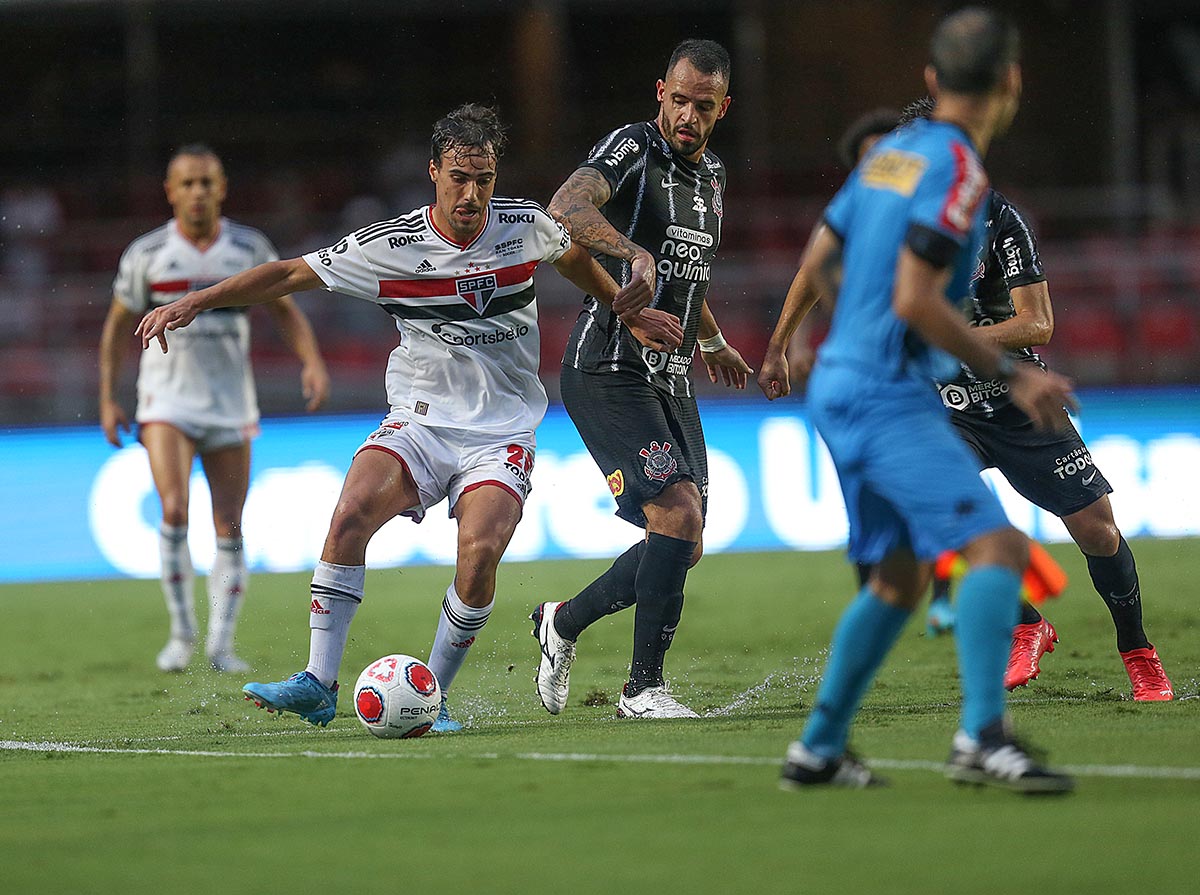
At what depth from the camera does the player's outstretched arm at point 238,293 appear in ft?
19.8

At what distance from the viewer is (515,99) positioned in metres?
22.0

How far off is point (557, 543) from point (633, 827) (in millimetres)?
9103

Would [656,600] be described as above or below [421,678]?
above

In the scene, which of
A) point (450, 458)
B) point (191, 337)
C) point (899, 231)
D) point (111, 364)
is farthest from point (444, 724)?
point (111, 364)

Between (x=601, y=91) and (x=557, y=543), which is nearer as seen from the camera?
(x=557, y=543)

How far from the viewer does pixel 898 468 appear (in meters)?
4.20

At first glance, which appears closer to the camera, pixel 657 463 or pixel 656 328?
pixel 656 328

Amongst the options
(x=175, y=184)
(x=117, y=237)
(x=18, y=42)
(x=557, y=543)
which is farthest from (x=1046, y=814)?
(x=18, y=42)

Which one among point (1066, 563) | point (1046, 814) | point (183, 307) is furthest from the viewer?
point (1066, 563)

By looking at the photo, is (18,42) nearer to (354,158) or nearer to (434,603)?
(354,158)

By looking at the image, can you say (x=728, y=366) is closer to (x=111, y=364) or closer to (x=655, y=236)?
(x=655, y=236)

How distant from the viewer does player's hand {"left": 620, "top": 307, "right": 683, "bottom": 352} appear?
21.1ft

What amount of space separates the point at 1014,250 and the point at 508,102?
15.9 metres

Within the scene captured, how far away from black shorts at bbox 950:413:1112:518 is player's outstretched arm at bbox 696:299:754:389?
95 cm
